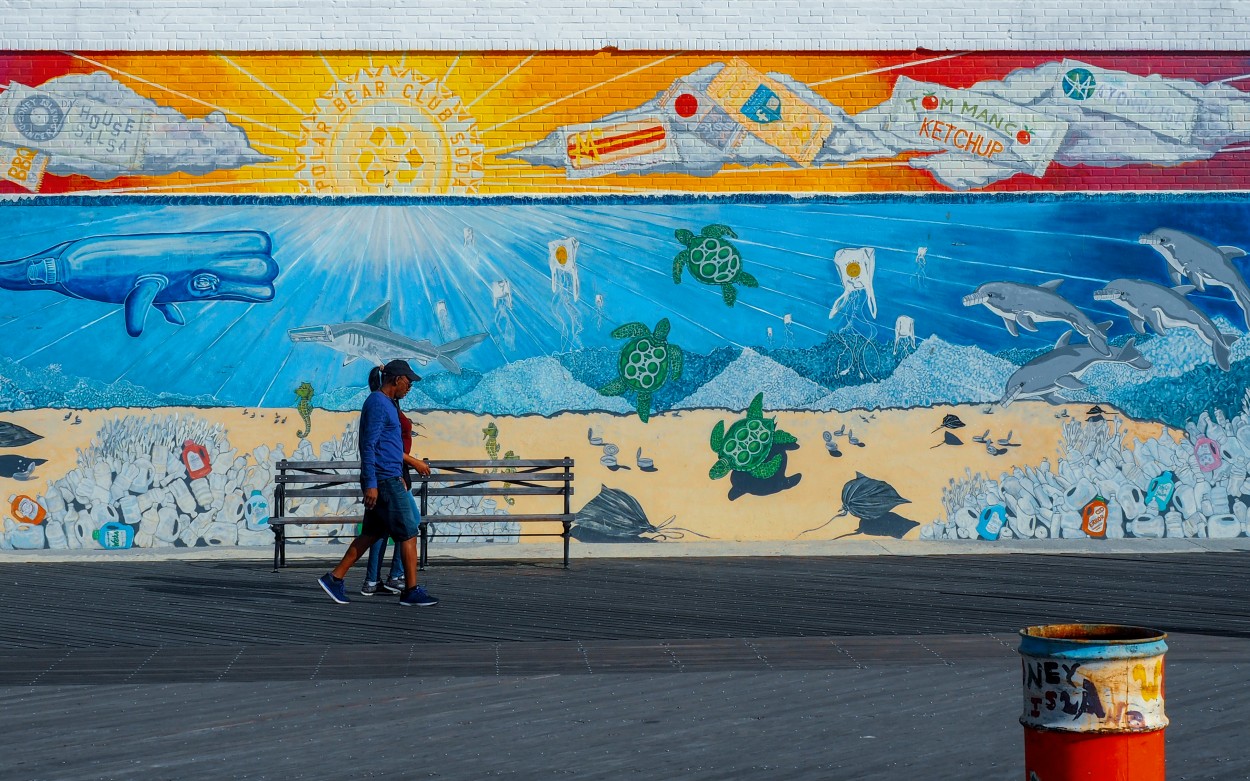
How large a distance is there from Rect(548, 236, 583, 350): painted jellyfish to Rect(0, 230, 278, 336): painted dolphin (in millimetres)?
2688

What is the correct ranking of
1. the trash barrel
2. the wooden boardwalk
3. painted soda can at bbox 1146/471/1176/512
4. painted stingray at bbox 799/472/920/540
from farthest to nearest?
painted soda can at bbox 1146/471/1176/512 < painted stingray at bbox 799/472/920/540 < the wooden boardwalk < the trash barrel

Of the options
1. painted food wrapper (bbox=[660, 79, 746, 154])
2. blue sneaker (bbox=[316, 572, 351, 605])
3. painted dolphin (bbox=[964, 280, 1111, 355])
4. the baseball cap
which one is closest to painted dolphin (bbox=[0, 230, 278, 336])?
the baseball cap

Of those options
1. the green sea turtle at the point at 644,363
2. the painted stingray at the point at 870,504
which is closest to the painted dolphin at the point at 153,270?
the green sea turtle at the point at 644,363

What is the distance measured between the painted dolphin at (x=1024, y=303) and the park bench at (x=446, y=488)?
450 centimetres

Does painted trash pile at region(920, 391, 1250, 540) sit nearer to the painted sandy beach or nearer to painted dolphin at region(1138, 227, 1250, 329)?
the painted sandy beach

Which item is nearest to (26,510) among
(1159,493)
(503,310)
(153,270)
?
(153,270)

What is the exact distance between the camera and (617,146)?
578 inches

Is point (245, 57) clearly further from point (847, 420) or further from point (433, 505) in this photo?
point (847, 420)

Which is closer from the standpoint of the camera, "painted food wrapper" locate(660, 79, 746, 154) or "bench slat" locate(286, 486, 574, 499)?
"bench slat" locate(286, 486, 574, 499)

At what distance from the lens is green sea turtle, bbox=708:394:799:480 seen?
14.6 m

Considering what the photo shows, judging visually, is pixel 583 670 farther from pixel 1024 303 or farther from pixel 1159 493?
pixel 1159 493

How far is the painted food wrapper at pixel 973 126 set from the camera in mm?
14828

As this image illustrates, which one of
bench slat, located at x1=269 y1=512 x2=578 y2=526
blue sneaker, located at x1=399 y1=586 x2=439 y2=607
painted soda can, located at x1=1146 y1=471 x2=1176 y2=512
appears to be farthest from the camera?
painted soda can, located at x1=1146 y1=471 x2=1176 y2=512

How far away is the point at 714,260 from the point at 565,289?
148cm
